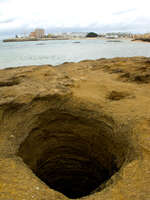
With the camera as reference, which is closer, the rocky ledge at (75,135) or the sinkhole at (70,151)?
the rocky ledge at (75,135)

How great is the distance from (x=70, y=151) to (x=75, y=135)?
1.47 feet

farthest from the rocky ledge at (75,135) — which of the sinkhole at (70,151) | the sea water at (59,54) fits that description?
the sea water at (59,54)

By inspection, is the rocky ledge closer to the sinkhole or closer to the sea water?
the sinkhole

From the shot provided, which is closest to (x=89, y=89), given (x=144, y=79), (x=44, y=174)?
(x=144, y=79)

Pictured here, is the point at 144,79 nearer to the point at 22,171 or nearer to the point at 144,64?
the point at 144,64

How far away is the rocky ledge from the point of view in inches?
93.6

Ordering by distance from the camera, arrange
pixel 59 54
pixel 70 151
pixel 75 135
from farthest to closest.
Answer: pixel 59 54, pixel 70 151, pixel 75 135

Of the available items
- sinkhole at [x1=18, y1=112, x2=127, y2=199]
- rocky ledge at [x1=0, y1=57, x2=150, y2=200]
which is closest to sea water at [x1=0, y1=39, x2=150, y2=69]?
rocky ledge at [x1=0, y1=57, x2=150, y2=200]

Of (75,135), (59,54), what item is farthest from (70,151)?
(59,54)

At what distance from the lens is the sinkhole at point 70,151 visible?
3.72 meters

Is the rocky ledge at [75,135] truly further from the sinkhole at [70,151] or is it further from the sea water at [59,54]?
the sea water at [59,54]

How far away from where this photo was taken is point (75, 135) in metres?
4.31

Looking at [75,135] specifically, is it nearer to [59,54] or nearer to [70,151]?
[70,151]

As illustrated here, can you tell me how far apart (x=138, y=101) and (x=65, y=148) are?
2.01 m
